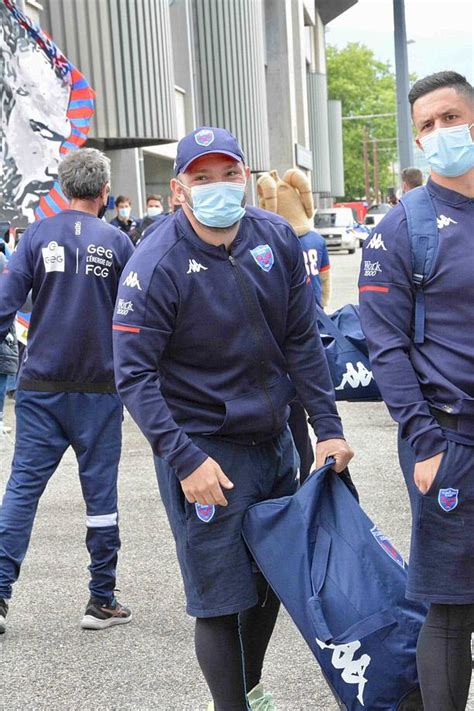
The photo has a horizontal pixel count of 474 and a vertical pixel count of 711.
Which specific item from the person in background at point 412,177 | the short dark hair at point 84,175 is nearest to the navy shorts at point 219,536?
the short dark hair at point 84,175

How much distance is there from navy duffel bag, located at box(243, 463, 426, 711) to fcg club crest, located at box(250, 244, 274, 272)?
2.03ft

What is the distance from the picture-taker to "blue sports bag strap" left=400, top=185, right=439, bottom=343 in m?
2.94

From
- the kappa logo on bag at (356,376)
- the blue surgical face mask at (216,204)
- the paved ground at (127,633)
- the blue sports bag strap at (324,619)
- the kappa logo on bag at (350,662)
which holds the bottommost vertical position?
the paved ground at (127,633)

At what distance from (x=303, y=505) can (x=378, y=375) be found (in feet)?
1.47

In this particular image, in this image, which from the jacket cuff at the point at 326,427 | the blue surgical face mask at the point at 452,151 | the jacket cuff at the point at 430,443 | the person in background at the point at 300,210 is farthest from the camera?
the person in background at the point at 300,210

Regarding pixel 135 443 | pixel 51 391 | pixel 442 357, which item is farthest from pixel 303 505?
pixel 135 443

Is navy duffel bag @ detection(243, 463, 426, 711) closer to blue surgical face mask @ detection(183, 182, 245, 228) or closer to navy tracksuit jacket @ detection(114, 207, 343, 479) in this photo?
navy tracksuit jacket @ detection(114, 207, 343, 479)

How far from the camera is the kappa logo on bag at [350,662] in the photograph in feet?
10.0

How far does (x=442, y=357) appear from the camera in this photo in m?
2.96

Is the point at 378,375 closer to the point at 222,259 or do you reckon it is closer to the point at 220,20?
the point at 222,259

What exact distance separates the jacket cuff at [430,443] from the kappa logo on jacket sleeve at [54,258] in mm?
2150

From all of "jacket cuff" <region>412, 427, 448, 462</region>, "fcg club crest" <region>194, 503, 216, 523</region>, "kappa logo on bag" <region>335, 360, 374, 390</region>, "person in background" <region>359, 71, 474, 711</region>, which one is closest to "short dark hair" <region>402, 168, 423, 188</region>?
"kappa logo on bag" <region>335, 360, 374, 390</region>

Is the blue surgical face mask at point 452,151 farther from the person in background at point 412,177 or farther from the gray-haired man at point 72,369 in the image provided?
the person in background at point 412,177

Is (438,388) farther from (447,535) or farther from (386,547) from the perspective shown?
Answer: (386,547)
